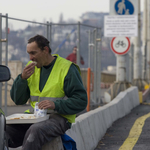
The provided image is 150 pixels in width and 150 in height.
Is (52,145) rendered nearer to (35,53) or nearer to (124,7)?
(35,53)

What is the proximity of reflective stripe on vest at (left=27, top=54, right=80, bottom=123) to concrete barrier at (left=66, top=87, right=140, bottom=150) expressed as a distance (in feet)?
3.88

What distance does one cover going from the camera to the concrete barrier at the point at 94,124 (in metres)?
6.02

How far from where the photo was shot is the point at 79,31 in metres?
11.1

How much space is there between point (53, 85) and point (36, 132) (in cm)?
56

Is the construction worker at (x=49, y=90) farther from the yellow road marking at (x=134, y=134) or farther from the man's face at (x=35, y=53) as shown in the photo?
the yellow road marking at (x=134, y=134)

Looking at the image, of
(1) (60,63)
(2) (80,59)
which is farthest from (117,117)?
(1) (60,63)

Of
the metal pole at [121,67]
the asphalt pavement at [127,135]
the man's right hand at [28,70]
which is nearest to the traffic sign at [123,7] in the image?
the metal pole at [121,67]

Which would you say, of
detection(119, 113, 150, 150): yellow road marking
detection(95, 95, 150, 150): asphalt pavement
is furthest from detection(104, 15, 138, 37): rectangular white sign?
detection(95, 95, 150, 150): asphalt pavement

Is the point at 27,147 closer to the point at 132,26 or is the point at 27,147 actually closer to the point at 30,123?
the point at 30,123

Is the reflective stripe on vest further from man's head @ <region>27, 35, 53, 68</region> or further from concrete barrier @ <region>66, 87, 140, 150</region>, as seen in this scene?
concrete barrier @ <region>66, 87, 140, 150</region>

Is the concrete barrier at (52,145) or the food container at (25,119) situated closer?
the food container at (25,119)

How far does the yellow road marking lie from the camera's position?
675 centimetres

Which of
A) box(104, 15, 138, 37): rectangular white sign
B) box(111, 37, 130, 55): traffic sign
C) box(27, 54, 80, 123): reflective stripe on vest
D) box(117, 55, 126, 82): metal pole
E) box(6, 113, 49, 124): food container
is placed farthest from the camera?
box(117, 55, 126, 82): metal pole

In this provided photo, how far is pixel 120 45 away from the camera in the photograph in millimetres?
14945
